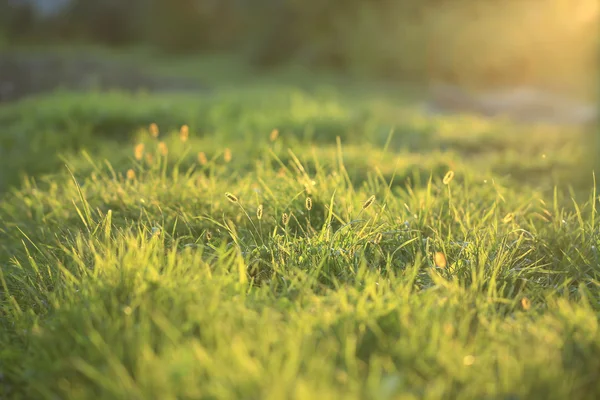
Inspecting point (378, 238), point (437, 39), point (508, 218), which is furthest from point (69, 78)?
point (508, 218)

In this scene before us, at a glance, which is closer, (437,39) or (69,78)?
(69,78)

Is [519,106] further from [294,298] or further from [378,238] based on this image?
[294,298]

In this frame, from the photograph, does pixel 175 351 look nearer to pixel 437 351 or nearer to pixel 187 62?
pixel 437 351

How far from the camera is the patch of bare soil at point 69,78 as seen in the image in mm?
11288

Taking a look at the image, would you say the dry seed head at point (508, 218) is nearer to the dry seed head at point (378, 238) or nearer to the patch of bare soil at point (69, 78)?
the dry seed head at point (378, 238)

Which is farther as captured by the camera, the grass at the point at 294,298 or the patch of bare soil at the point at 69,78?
the patch of bare soil at the point at 69,78

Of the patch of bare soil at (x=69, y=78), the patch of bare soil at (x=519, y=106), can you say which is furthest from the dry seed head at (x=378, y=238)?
the patch of bare soil at (x=69, y=78)

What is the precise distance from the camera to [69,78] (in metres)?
12.6

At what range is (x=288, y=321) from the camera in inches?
85.5

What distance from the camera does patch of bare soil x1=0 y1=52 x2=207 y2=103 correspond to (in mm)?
11288

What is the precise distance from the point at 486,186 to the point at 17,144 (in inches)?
165

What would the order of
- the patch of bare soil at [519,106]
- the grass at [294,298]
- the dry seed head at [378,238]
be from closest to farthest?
the grass at [294,298] → the dry seed head at [378,238] → the patch of bare soil at [519,106]

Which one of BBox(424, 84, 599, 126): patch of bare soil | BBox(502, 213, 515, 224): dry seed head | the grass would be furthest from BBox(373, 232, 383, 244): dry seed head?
BBox(424, 84, 599, 126): patch of bare soil

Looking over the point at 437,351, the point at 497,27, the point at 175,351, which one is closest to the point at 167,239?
the point at 175,351
